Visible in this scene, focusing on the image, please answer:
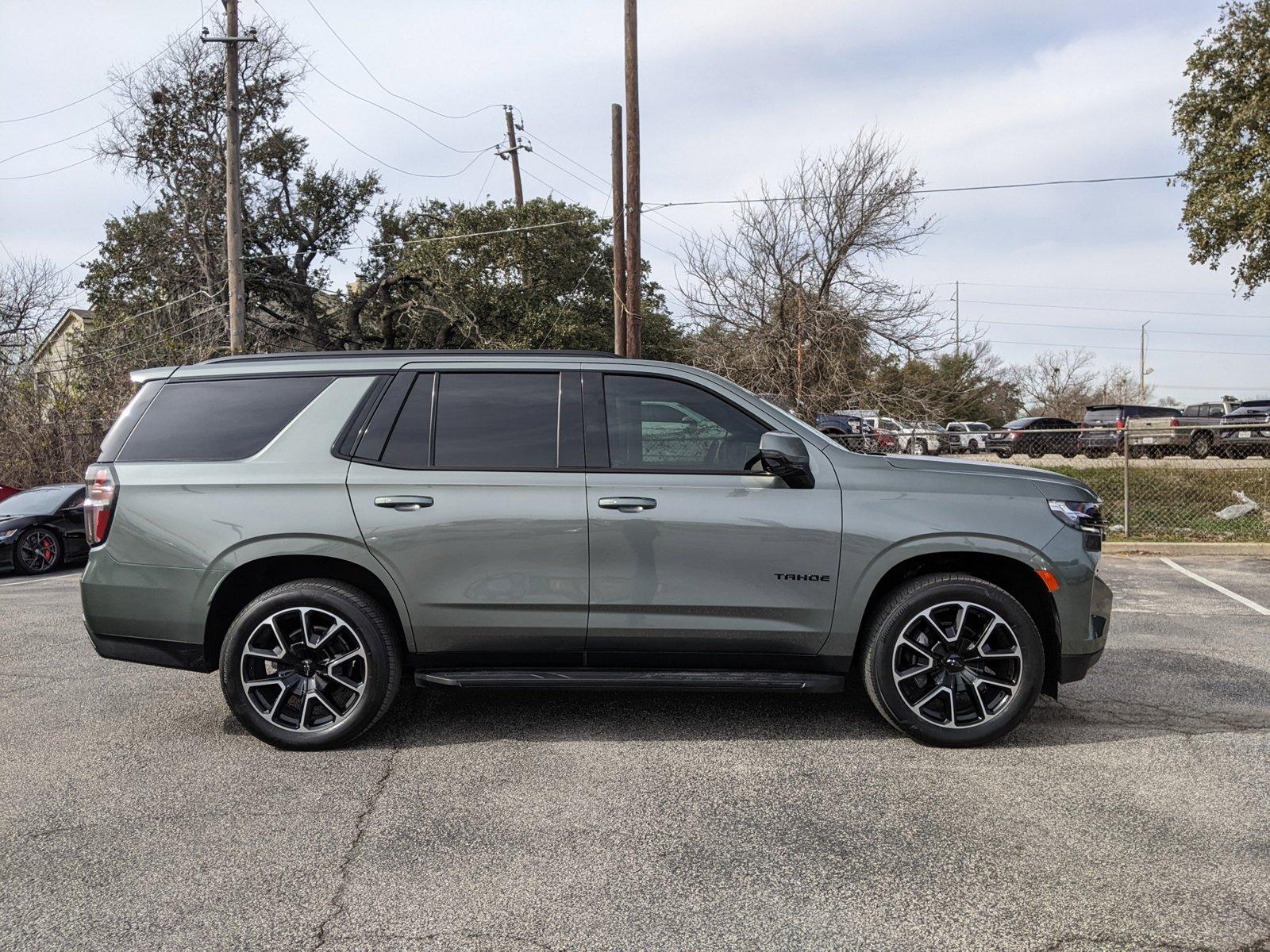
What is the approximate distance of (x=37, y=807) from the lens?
3.86m

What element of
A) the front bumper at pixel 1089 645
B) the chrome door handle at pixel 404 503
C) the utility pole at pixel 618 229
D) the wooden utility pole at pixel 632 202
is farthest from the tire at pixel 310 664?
the utility pole at pixel 618 229

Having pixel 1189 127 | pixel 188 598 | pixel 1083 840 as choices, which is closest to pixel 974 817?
pixel 1083 840

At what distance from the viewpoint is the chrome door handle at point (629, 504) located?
4453mm

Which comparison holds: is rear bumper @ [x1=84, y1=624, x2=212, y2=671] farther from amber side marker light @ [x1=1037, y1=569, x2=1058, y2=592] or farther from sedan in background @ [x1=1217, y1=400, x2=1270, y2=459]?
sedan in background @ [x1=1217, y1=400, x2=1270, y2=459]

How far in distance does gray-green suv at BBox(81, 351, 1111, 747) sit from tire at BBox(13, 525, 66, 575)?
9.86 meters

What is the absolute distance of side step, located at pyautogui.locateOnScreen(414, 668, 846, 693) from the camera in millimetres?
4441

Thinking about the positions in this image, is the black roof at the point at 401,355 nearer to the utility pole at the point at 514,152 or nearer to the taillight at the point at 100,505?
the taillight at the point at 100,505

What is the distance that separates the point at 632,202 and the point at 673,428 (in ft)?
42.3

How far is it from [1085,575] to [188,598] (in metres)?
4.33

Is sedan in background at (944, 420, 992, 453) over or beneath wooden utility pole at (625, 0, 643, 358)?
beneath

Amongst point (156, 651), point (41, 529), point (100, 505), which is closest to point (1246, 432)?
point (41, 529)

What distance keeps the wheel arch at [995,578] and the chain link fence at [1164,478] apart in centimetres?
740

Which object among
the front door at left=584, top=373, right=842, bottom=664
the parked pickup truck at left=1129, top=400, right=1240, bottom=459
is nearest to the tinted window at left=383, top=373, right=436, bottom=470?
the front door at left=584, top=373, right=842, bottom=664

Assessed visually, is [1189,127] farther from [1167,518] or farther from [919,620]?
[919,620]
